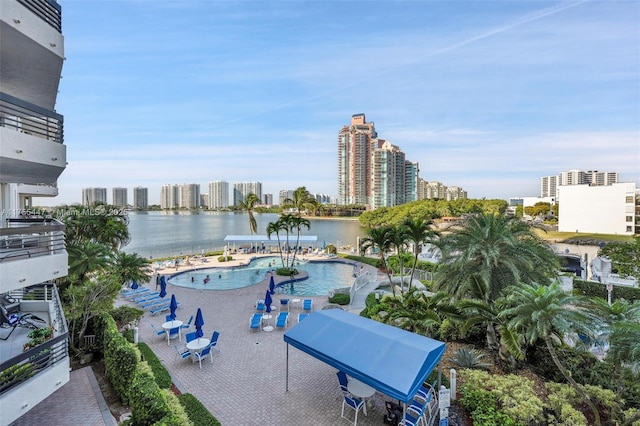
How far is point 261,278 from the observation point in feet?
83.8

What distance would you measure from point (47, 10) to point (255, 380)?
11.8m

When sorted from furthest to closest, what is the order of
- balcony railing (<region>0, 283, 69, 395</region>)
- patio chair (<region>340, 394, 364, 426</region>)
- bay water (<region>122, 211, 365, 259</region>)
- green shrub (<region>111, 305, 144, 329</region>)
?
bay water (<region>122, 211, 365, 259</region>)
green shrub (<region>111, 305, 144, 329</region>)
patio chair (<region>340, 394, 364, 426</region>)
balcony railing (<region>0, 283, 69, 395</region>)

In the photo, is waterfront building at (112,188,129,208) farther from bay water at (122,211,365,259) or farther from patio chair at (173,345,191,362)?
patio chair at (173,345,191,362)

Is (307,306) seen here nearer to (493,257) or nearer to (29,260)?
(493,257)

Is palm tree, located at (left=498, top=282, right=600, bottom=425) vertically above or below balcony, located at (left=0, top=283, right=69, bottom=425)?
above

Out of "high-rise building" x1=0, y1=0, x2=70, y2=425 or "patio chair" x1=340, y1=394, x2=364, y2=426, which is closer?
"high-rise building" x1=0, y1=0, x2=70, y2=425

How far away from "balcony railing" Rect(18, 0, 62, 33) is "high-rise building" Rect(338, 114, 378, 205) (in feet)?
449

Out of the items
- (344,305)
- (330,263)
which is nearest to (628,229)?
(330,263)

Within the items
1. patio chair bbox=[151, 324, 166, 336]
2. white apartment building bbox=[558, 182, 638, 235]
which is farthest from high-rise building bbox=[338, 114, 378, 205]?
patio chair bbox=[151, 324, 166, 336]

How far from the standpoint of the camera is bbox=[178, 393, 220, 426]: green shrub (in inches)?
296

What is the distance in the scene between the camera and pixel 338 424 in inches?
309

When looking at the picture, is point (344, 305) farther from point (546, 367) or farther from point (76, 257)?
point (76, 257)

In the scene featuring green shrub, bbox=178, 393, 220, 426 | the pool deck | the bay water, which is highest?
green shrub, bbox=178, 393, 220, 426

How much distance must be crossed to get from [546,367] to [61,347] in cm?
1407
